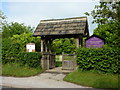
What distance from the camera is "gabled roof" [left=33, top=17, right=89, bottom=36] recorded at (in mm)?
13080

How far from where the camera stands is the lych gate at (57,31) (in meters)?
13.0

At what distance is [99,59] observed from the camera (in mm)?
10719

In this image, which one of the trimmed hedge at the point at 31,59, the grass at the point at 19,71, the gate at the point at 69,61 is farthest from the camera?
the trimmed hedge at the point at 31,59

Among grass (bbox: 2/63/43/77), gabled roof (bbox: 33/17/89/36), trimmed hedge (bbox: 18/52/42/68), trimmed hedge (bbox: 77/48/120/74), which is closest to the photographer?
trimmed hedge (bbox: 77/48/120/74)

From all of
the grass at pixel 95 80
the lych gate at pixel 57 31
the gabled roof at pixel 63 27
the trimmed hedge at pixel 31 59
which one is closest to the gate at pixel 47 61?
the lych gate at pixel 57 31

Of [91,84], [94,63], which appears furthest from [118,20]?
[91,84]

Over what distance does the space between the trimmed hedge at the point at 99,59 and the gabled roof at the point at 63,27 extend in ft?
6.90

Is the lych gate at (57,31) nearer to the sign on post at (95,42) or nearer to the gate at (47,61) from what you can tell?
the gate at (47,61)

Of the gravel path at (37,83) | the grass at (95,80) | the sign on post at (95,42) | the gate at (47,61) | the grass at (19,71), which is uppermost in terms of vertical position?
the sign on post at (95,42)

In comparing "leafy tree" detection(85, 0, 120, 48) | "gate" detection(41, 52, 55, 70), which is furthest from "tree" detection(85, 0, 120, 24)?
"gate" detection(41, 52, 55, 70)

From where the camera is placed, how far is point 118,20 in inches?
399

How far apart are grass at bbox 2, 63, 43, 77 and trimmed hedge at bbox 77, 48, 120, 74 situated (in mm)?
3411

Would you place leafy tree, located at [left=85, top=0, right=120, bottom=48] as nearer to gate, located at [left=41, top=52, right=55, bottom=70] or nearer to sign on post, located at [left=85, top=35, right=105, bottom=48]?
sign on post, located at [left=85, top=35, right=105, bottom=48]

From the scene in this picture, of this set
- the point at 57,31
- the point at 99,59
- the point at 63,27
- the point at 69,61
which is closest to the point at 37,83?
the point at 69,61
